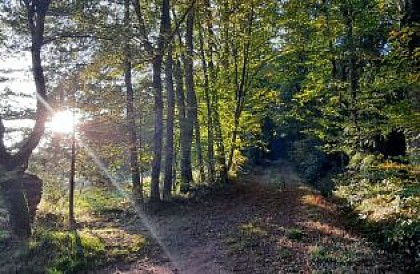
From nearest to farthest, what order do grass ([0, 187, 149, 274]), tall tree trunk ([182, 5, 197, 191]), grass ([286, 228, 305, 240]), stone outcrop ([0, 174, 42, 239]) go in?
grass ([286, 228, 305, 240]), grass ([0, 187, 149, 274]), stone outcrop ([0, 174, 42, 239]), tall tree trunk ([182, 5, 197, 191])

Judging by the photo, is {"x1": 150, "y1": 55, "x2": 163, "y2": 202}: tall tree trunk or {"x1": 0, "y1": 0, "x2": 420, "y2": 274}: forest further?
{"x1": 150, "y1": 55, "x2": 163, "y2": 202}: tall tree trunk

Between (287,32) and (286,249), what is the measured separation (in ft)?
37.3

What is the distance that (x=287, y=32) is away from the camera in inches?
651

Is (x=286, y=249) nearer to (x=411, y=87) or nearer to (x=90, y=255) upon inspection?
(x=411, y=87)

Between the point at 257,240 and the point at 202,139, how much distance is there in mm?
11400

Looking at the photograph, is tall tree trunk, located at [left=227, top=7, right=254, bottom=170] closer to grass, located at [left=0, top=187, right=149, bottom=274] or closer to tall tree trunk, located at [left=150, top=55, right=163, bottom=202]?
tall tree trunk, located at [left=150, top=55, right=163, bottom=202]

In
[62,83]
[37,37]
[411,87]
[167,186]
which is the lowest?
[167,186]

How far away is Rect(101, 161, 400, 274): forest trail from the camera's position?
6.55 meters

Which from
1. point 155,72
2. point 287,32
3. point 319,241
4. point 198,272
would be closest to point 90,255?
point 198,272

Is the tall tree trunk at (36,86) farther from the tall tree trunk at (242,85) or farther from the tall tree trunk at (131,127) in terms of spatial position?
the tall tree trunk at (242,85)

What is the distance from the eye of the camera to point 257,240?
865 cm

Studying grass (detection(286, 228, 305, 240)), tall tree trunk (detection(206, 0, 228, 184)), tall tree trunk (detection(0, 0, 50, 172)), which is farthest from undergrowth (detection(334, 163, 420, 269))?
tall tree trunk (detection(0, 0, 50, 172))

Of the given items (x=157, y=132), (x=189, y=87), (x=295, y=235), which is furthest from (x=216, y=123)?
(x=295, y=235)

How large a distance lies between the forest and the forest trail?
0.05 m
